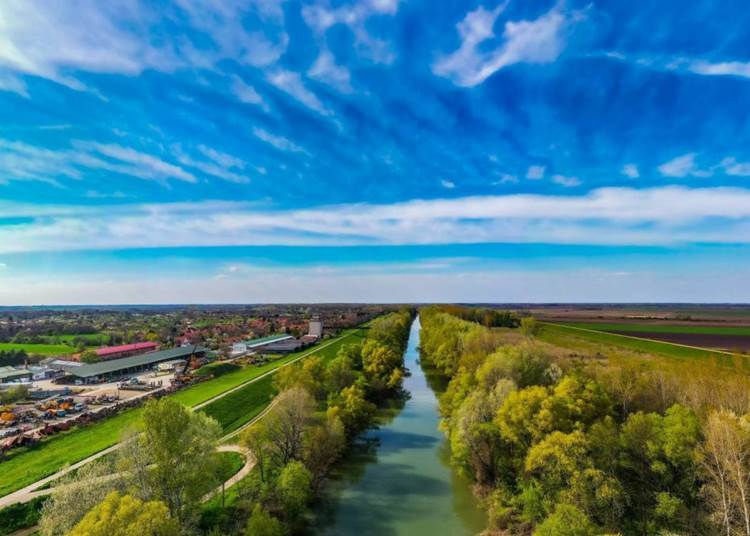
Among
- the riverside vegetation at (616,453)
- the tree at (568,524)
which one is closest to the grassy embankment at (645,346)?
the riverside vegetation at (616,453)

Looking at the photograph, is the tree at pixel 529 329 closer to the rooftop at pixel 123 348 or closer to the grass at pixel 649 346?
the grass at pixel 649 346

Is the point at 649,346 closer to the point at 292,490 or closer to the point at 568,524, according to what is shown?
the point at 568,524

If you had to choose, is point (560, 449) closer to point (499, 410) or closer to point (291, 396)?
point (499, 410)

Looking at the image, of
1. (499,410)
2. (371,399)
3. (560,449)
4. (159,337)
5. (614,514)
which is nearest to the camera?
Result: (614,514)

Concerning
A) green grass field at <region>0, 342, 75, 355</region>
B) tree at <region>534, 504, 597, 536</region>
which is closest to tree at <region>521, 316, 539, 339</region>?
tree at <region>534, 504, 597, 536</region>

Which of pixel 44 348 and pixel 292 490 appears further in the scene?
pixel 44 348

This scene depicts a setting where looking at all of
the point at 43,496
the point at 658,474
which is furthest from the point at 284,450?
the point at 658,474

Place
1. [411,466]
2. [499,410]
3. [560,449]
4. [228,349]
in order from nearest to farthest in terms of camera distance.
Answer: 1. [560,449]
2. [499,410]
3. [411,466]
4. [228,349]

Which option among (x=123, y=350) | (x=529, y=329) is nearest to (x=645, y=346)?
(x=529, y=329)
